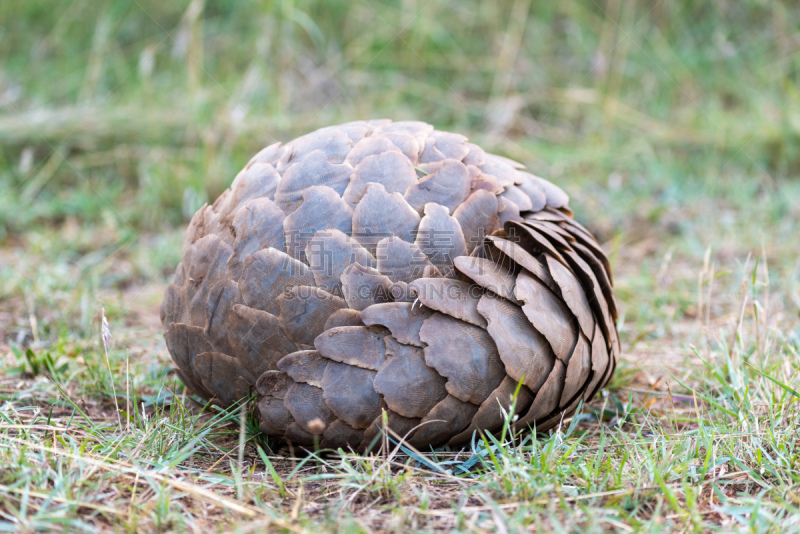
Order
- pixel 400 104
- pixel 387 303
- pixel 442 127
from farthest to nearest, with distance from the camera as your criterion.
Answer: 1. pixel 400 104
2. pixel 442 127
3. pixel 387 303

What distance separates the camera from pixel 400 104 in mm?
4773

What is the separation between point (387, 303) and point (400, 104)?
3518 mm

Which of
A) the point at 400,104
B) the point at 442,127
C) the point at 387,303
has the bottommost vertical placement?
the point at 387,303

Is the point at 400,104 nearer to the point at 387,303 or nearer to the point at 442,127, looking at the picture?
the point at 442,127

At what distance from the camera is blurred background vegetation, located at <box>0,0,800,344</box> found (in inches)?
144

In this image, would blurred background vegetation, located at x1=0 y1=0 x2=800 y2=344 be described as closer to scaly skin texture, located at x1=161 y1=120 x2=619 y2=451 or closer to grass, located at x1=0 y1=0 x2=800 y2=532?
grass, located at x1=0 y1=0 x2=800 y2=532

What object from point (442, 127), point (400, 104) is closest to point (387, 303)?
point (442, 127)

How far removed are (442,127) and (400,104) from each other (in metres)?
0.36

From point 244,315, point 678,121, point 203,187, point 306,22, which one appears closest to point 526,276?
point 244,315

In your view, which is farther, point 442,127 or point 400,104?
point 400,104

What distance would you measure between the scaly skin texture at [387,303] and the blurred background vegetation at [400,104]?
4.62ft

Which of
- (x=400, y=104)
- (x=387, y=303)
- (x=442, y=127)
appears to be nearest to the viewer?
(x=387, y=303)

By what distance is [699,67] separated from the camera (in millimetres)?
5109

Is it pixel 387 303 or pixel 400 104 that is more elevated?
pixel 400 104
